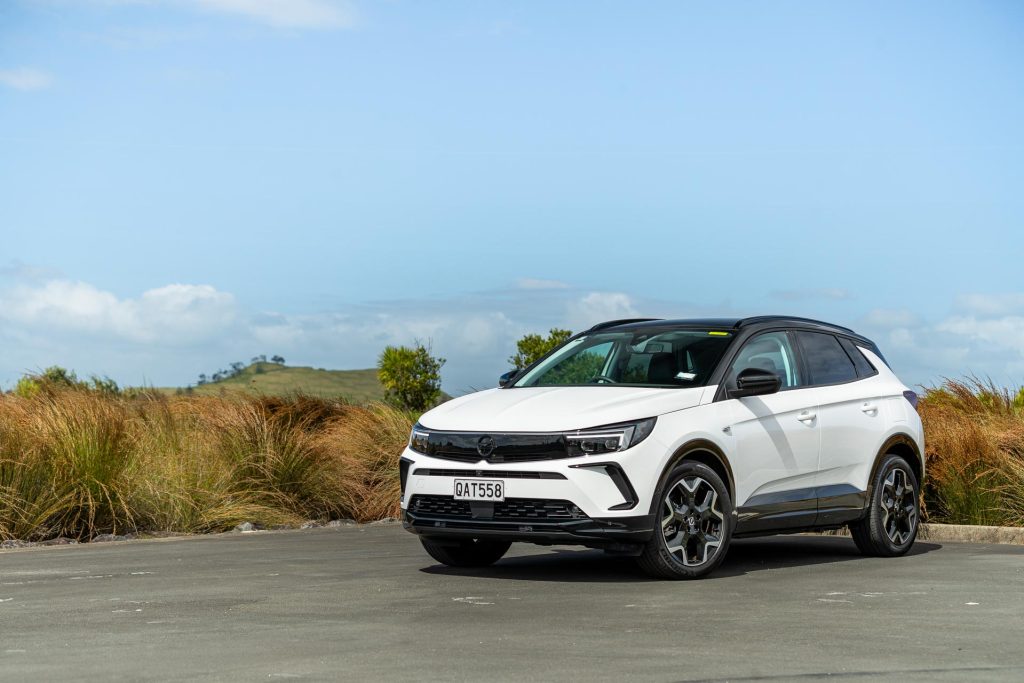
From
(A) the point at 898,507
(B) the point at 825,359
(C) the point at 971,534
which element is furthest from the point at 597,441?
(C) the point at 971,534

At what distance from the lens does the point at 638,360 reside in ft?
38.1

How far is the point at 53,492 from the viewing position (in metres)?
14.8

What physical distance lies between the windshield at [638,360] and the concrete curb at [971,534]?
424 cm

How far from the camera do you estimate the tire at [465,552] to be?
11.4 metres

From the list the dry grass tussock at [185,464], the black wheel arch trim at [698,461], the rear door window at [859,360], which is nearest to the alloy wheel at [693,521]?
the black wheel arch trim at [698,461]

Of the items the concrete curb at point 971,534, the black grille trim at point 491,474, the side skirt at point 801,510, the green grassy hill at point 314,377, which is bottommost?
the concrete curb at point 971,534

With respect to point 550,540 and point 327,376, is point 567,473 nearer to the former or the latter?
point 550,540

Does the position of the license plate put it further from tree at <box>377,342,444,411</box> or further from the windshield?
tree at <box>377,342,444,411</box>

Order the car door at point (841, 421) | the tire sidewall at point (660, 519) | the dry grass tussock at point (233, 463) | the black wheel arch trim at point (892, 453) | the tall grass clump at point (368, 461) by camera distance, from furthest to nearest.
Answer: the tall grass clump at point (368, 461)
the dry grass tussock at point (233, 463)
the black wheel arch trim at point (892, 453)
the car door at point (841, 421)
the tire sidewall at point (660, 519)

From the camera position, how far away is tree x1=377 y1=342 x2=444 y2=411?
32.0 meters

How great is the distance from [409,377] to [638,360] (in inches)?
819

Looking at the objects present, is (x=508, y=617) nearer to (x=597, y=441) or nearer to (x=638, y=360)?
(x=597, y=441)

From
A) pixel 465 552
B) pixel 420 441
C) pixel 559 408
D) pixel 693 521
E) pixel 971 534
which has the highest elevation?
pixel 559 408

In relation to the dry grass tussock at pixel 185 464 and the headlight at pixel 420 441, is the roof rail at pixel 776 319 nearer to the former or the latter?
the headlight at pixel 420 441
